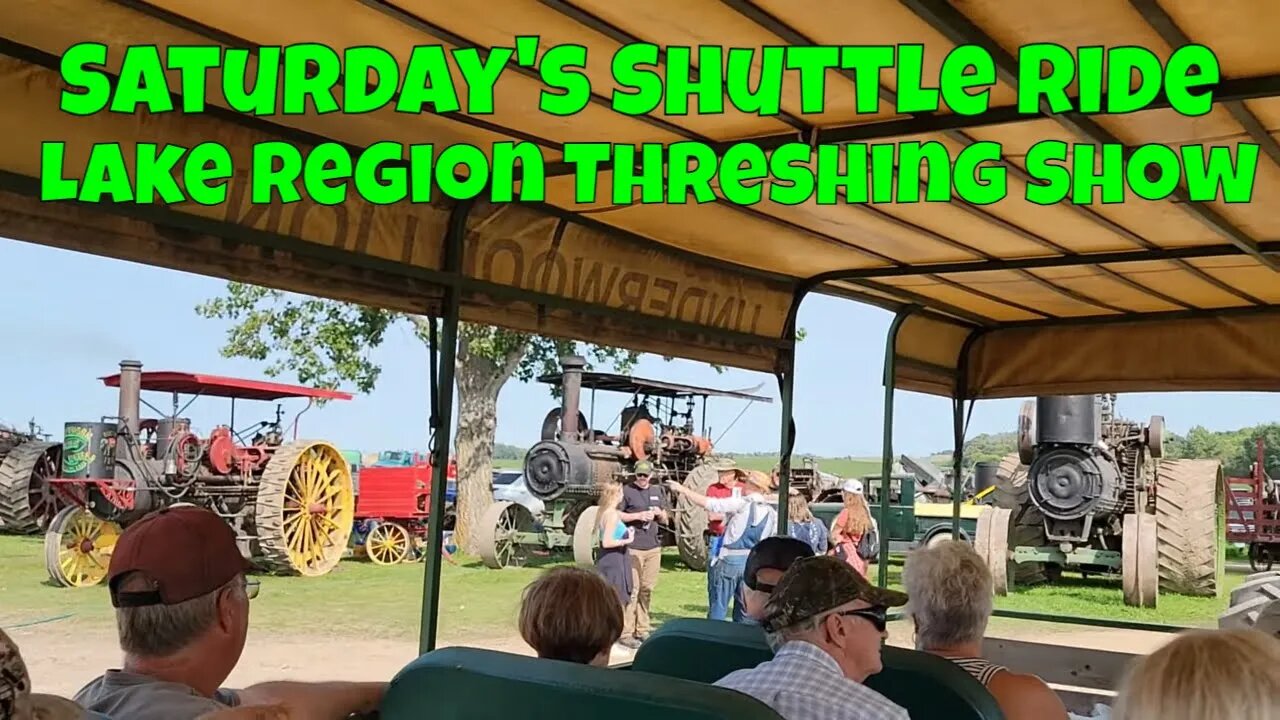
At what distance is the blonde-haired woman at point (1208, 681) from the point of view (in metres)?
1.41

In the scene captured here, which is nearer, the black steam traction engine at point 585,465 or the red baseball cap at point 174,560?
the red baseball cap at point 174,560

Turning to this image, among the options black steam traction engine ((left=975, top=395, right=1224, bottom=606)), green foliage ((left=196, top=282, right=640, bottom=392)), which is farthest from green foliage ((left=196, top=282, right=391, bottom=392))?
black steam traction engine ((left=975, top=395, right=1224, bottom=606))

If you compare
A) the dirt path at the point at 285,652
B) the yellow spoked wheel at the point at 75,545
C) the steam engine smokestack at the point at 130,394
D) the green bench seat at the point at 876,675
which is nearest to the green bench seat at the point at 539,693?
the green bench seat at the point at 876,675

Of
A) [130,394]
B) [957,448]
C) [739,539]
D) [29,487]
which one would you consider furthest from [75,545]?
[957,448]

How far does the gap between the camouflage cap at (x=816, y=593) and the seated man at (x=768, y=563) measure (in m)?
0.84

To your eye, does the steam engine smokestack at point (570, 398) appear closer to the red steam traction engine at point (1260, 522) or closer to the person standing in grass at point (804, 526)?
the person standing in grass at point (804, 526)

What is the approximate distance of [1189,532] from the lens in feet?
40.5

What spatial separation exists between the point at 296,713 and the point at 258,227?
1.37 metres

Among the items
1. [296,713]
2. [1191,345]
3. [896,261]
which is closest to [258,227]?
[296,713]

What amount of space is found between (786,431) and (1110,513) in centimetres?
918

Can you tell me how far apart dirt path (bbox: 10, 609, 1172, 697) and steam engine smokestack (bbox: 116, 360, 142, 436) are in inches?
91.4

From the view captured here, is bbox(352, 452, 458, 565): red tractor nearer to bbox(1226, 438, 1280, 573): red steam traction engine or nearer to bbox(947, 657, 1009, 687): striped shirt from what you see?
bbox(1226, 438, 1280, 573): red steam traction engine

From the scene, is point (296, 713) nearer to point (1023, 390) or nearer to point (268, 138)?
point (268, 138)

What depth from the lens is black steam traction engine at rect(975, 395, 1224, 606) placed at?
40.7ft
